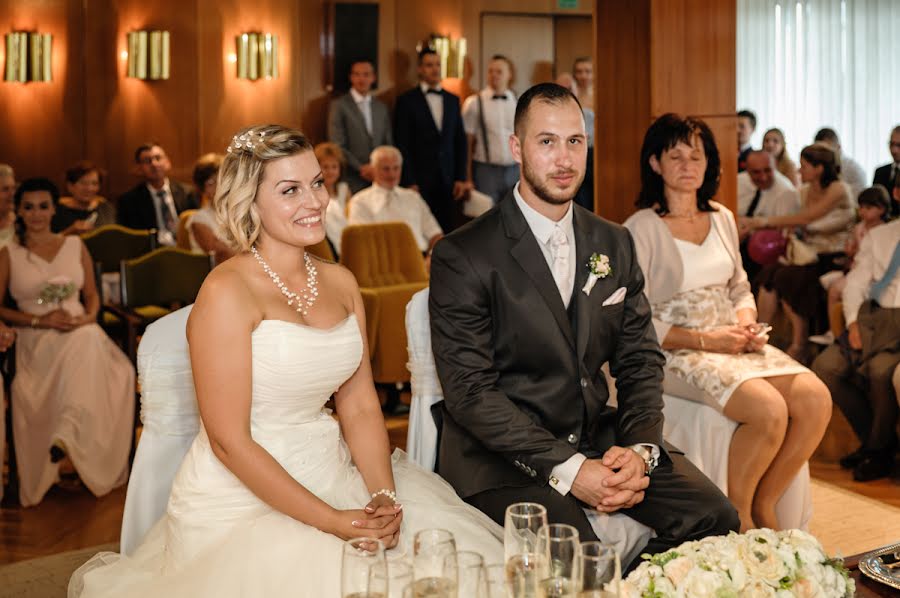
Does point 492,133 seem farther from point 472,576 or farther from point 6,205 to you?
point 472,576

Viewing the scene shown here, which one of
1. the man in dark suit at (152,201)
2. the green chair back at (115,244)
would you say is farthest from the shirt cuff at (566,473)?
the man in dark suit at (152,201)

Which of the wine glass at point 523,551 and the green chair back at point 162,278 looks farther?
the green chair back at point 162,278

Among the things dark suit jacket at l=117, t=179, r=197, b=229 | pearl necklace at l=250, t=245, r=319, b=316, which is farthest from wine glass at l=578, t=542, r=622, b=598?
dark suit jacket at l=117, t=179, r=197, b=229

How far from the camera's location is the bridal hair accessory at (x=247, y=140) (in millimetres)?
2527

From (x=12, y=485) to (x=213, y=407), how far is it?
2842mm

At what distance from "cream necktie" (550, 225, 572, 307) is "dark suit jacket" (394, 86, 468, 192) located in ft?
23.7

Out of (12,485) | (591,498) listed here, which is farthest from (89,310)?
(591,498)

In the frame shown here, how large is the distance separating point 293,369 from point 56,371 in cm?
286

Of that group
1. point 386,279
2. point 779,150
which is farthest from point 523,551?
point 779,150

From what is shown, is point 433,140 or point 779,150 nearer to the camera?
point 779,150

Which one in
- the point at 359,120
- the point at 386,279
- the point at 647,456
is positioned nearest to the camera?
the point at 647,456

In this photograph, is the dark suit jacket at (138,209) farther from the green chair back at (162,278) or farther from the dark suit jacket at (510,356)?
the dark suit jacket at (510,356)

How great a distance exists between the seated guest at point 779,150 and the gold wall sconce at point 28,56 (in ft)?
21.5

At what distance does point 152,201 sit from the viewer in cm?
870
